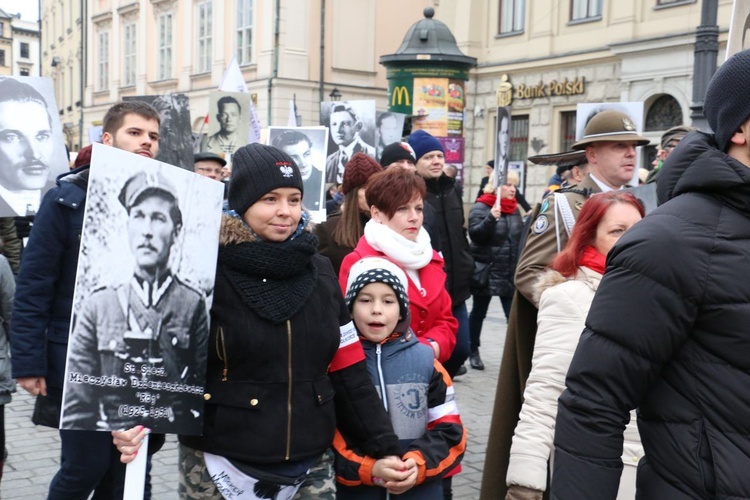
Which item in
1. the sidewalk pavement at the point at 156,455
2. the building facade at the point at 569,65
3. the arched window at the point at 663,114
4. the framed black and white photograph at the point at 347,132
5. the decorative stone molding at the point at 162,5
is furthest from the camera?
the decorative stone molding at the point at 162,5

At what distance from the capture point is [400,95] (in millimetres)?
15336

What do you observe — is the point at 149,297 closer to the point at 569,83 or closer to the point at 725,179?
the point at 725,179

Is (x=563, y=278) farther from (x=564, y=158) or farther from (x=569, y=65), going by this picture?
(x=569, y=65)

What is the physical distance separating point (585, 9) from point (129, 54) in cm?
2524

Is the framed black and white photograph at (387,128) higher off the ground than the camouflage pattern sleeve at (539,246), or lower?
higher

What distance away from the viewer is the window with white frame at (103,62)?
4409 centimetres

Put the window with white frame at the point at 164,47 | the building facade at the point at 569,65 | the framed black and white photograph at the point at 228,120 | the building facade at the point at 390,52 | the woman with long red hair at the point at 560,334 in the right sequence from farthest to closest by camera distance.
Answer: the window with white frame at the point at 164,47 < the building facade at the point at 390,52 < the building facade at the point at 569,65 < the framed black and white photograph at the point at 228,120 < the woman with long red hair at the point at 560,334

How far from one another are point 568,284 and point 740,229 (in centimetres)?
119

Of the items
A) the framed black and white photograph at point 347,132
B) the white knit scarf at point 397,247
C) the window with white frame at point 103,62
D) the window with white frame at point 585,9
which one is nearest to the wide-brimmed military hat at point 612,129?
the white knit scarf at point 397,247

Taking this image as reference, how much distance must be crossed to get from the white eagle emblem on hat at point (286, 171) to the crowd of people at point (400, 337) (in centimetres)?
2

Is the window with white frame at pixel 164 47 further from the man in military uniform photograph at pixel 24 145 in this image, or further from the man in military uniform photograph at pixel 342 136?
the man in military uniform photograph at pixel 24 145


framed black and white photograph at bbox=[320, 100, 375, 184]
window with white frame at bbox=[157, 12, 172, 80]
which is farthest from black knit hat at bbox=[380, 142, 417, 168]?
window with white frame at bbox=[157, 12, 172, 80]

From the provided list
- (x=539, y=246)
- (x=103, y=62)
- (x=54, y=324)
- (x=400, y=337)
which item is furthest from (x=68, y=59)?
(x=400, y=337)

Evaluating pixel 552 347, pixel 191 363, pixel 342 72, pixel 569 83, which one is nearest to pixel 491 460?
pixel 552 347
